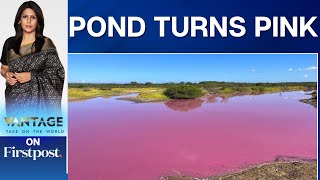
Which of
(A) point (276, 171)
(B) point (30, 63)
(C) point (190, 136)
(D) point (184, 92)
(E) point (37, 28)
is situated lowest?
(A) point (276, 171)

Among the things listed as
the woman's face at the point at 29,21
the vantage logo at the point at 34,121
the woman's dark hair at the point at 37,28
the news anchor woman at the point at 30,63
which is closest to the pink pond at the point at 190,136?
the vantage logo at the point at 34,121

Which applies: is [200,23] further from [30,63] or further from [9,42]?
[9,42]

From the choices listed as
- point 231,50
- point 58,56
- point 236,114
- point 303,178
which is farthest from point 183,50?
point 303,178

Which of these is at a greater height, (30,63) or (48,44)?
(48,44)

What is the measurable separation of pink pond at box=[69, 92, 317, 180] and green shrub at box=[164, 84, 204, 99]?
0.05 metres

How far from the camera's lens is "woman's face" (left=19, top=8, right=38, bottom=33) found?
3.43 meters

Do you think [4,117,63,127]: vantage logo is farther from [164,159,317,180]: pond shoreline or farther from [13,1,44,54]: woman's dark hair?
[164,159,317,180]: pond shoreline

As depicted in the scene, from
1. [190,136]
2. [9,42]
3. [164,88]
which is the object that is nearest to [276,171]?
[190,136]

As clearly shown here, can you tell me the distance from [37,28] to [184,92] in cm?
122

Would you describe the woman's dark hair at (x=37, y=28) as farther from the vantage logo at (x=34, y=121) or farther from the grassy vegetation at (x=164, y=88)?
the vantage logo at (x=34, y=121)

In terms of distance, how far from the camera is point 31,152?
3492mm

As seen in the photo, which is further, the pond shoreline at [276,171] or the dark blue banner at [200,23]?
the pond shoreline at [276,171]

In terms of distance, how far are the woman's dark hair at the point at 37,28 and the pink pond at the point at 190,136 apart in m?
0.57

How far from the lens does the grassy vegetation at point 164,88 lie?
3.47 metres
